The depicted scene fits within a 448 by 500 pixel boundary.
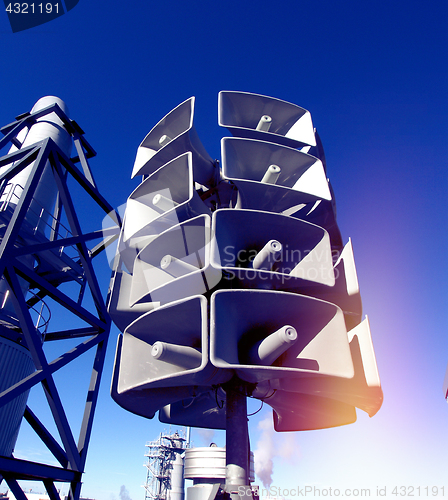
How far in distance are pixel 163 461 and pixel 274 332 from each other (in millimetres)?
42363

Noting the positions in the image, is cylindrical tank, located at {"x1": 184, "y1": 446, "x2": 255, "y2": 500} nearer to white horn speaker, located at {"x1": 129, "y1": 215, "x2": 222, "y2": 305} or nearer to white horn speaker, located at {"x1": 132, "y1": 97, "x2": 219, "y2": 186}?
white horn speaker, located at {"x1": 129, "y1": 215, "x2": 222, "y2": 305}

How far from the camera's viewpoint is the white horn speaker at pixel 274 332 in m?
5.14

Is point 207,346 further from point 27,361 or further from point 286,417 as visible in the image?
point 27,361

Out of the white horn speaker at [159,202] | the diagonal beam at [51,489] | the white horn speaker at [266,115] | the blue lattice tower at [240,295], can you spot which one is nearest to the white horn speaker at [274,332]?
the blue lattice tower at [240,295]

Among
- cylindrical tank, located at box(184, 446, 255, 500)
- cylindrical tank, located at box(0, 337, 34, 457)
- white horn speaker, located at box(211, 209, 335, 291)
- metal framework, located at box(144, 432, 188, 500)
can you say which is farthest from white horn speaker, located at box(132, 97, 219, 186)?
metal framework, located at box(144, 432, 188, 500)

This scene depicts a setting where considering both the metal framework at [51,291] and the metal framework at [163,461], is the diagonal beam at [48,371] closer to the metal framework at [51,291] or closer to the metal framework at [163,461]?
the metal framework at [51,291]

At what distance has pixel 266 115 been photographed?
9.57 meters

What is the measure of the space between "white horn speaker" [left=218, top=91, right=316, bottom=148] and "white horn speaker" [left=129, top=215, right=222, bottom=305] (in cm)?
368

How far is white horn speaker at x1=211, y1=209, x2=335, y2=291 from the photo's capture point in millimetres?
6094

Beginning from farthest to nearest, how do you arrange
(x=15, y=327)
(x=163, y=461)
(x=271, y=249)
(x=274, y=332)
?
(x=163, y=461)
(x=15, y=327)
(x=271, y=249)
(x=274, y=332)

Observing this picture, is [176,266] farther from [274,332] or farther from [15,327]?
[15,327]

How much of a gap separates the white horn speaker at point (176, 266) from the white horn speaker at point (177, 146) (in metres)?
2.58

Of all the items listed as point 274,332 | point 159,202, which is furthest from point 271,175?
point 274,332

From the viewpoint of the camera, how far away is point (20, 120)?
12.0 meters
